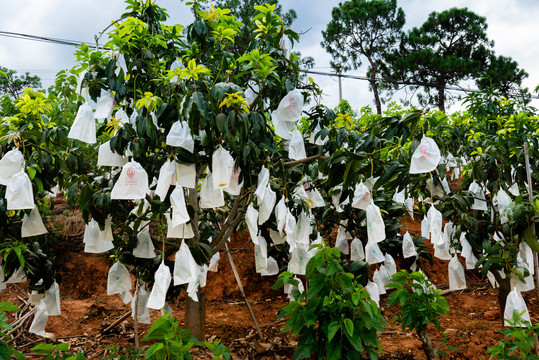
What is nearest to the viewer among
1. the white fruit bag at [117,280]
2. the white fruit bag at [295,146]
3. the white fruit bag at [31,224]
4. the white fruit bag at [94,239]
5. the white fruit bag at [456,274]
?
the white fruit bag at [31,224]

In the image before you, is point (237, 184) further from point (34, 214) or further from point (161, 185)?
point (34, 214)

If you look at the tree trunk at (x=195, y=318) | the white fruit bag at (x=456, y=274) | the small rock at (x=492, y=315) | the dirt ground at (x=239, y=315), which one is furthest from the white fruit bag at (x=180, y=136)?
the small rock at (x=492, y=315)

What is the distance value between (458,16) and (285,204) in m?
15.2

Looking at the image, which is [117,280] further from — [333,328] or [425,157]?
[425,157]

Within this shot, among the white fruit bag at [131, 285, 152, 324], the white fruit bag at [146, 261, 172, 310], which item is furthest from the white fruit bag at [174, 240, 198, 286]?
the white fruit bag at [131, 285, 152, 324]

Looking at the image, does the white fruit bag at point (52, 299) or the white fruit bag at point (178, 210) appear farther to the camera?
the white fruit bag at point (52, 299)

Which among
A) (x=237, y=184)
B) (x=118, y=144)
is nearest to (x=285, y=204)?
(x=237, y=184)

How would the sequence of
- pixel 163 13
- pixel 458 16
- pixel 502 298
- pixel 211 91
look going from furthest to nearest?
1. pixel 458 16
2. pixel 502 298
3. pixel 163 13
4. pixel 211 91

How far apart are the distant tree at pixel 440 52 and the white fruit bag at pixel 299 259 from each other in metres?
12.5

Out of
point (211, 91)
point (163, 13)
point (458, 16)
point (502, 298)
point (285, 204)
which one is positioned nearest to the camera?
point (211, 91)

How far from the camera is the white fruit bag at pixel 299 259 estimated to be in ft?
8.56

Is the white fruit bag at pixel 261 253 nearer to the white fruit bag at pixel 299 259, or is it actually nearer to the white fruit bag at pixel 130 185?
the white fruit bag at pixel 299 259

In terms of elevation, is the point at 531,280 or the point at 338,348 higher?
the point at 531,280

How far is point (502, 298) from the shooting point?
3143 millimetres
